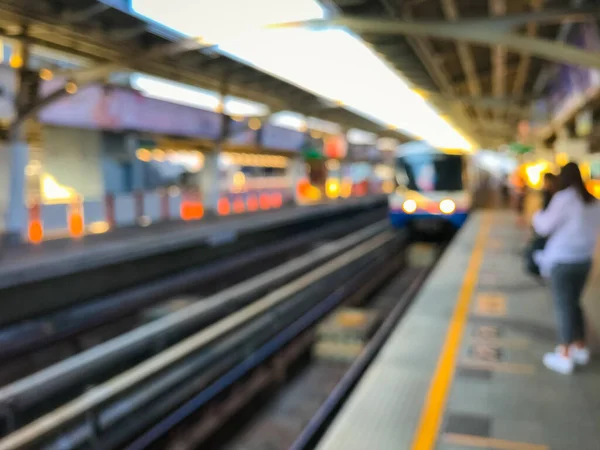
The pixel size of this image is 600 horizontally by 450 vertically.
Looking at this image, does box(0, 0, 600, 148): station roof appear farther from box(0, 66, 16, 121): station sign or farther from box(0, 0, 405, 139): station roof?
box(0, 66, 16, 121): station sign

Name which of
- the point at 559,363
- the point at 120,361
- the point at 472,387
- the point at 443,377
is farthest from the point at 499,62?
the point at 120,361

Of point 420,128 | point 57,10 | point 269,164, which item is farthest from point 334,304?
point 269,164

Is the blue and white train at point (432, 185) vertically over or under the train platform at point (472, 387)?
over

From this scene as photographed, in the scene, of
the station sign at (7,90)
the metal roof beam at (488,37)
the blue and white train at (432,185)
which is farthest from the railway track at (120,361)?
the station sign at (7,90)

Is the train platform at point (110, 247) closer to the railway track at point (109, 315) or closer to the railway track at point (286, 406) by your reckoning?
the railway track at point (109, 315)

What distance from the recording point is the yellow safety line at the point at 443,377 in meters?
3.31

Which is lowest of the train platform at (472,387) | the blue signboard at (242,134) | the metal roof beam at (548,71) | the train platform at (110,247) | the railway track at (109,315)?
the railway track at (109,315)

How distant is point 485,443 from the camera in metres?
3.19

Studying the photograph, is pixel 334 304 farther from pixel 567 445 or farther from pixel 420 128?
pixel 420 128

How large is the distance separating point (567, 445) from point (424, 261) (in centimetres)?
1254

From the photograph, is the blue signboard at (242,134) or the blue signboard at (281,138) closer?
the blue signboard at (242,134)

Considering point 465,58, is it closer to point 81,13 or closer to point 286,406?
point 81,13

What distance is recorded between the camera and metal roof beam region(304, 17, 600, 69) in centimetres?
588

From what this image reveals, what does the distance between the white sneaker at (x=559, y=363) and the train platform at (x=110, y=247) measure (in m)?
7.21
